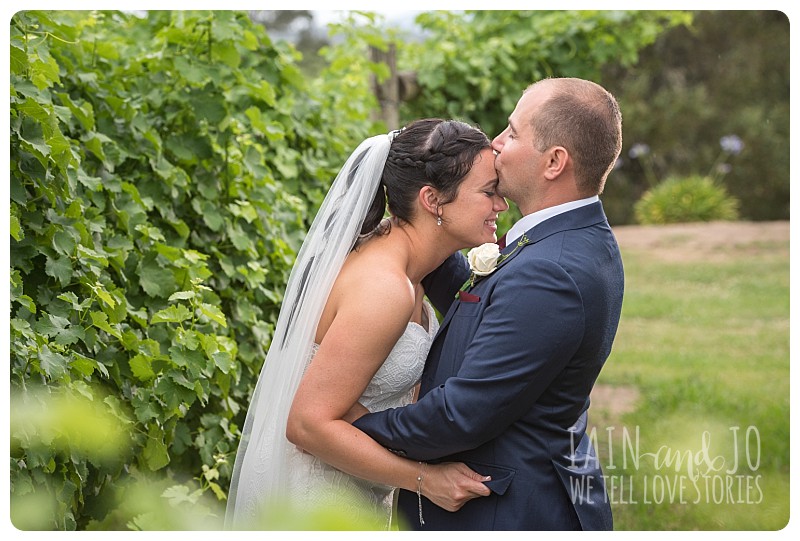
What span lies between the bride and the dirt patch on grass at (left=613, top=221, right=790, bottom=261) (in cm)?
1104

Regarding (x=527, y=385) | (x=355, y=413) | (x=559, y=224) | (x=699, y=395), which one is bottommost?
(x=699, y=395)

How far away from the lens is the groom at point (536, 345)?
86.7 inches

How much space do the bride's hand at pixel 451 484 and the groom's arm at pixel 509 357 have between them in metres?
0.14

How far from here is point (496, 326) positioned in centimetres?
221

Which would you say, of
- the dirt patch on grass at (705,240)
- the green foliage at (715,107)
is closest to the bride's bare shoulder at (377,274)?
the dirt patch on grass at (705,240)

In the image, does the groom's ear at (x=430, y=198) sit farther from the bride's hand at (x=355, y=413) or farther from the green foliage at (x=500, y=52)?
the green foliage at (x=500, y=52)

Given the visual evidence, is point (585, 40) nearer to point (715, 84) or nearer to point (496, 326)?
point (496, 326)

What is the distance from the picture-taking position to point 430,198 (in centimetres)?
261

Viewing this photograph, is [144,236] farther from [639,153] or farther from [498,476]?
[639,153]

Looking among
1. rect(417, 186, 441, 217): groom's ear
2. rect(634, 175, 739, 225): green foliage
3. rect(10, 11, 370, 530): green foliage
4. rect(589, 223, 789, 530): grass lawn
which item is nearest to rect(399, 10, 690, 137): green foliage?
rect(10, 11, 370, 530): green foliage

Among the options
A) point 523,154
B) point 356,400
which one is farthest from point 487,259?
point 356,400

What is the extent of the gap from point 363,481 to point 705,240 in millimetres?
12407

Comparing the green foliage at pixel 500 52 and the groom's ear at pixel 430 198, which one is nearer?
the groom's ear at pixel 430 198

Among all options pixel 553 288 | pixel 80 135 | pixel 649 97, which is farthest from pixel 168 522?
pixel 649 97
